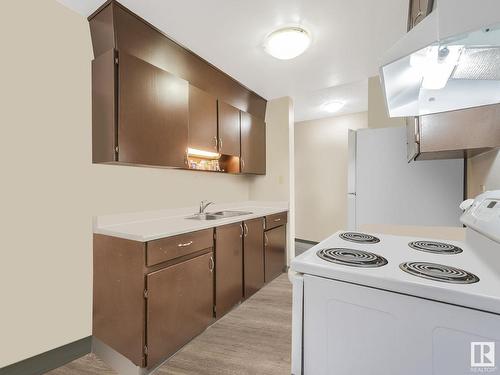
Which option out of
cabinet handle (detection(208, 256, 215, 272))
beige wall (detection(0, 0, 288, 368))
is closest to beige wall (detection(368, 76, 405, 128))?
cabinet handle (detection(208, 256, 215, 272))

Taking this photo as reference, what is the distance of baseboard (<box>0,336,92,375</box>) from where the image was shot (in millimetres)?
1377

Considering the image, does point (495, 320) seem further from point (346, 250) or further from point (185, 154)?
point (185, 154)

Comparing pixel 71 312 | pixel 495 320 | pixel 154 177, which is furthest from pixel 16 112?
pixel 495 320

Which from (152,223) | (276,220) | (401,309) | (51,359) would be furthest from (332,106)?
(51,359)

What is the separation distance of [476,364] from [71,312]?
2.08 metres

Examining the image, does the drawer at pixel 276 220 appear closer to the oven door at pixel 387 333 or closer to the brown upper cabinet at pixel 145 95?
the brown upper cabinet at pixel 145 95

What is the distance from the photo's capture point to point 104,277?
1.57 metres

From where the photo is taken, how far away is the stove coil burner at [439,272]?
0.65m

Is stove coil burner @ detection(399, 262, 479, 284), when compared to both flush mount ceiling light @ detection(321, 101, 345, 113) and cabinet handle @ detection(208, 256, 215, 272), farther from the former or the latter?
flush mount ceiling light @ detection(321, 101, 345, 113)

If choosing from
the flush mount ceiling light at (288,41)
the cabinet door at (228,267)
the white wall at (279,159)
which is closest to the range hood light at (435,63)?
the flush mount ceiling light at (288,41)

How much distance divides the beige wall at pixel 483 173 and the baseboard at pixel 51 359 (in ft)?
8.55

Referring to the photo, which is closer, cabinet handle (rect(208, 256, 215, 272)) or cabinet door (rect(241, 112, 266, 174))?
cabinet handle (rect(208, 256, 215, 272))

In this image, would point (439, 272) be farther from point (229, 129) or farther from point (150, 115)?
point (229, 129)

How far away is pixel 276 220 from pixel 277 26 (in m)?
1.97
